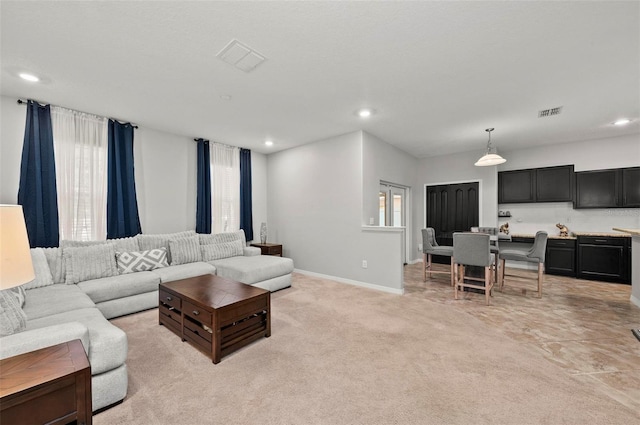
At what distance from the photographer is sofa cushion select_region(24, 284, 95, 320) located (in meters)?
2.18

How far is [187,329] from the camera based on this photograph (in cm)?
253

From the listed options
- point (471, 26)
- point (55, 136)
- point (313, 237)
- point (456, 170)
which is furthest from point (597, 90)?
point (55, 136)

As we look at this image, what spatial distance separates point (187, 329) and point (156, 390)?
2.31 feet

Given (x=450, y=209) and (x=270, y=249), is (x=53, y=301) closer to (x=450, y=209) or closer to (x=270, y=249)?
(x=270, y=249)

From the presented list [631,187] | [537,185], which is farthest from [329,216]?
[631,187]

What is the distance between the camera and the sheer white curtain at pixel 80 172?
349cm

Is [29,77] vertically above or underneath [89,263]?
above

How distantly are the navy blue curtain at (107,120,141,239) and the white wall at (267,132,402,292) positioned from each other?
2.71 m

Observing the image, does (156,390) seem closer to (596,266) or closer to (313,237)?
(313,237)

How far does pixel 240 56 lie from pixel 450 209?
5.73m

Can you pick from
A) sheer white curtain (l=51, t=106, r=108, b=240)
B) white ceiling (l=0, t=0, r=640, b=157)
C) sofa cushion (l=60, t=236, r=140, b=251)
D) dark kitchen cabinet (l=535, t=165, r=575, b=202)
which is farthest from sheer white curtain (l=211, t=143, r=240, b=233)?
dark kitchen cabinet (l=535, t=165, r=575, b=202)

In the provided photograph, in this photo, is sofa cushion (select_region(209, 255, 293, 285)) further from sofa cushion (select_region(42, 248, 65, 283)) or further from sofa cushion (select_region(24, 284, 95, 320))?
sofa cushion (select_region(42, 248, 65, 283))

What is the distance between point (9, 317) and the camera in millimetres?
1651

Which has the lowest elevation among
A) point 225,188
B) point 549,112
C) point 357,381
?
point 357,381
